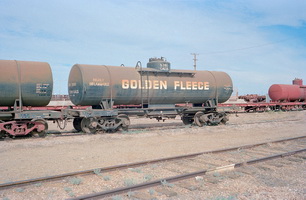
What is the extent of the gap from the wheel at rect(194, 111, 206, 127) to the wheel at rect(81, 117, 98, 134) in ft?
22.0

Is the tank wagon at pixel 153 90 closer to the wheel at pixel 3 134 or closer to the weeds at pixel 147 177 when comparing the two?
the wheel at pixel 3 134

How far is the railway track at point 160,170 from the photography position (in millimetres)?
5980

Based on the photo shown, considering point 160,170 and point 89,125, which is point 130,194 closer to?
point 160,170

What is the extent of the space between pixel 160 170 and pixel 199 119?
10.8 meters

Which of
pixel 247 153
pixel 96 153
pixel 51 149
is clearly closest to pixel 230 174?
pixel 247 153

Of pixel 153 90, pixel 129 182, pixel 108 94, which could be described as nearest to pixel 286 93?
pixel 153 90

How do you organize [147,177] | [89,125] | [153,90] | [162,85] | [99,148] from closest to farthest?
[147,177]
[99,148]
[89,125]
[153,90]
[162,85]

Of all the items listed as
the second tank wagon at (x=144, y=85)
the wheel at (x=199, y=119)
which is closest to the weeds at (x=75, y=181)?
the second tank wagon at (x=144, y=85)

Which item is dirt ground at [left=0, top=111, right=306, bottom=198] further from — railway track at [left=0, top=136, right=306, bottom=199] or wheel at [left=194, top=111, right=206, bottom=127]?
wheel at [left=194, top=111, right=206, bottom=127]

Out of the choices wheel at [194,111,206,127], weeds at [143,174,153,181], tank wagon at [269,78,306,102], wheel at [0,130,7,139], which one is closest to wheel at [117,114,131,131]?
wheel at [194,111,206,127]

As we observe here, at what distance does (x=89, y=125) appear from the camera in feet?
44.9

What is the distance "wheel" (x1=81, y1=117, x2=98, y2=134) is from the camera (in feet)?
45.0

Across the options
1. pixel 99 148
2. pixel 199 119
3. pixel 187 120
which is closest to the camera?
pixel 99 148

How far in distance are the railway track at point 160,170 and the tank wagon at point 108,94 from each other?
644cm
